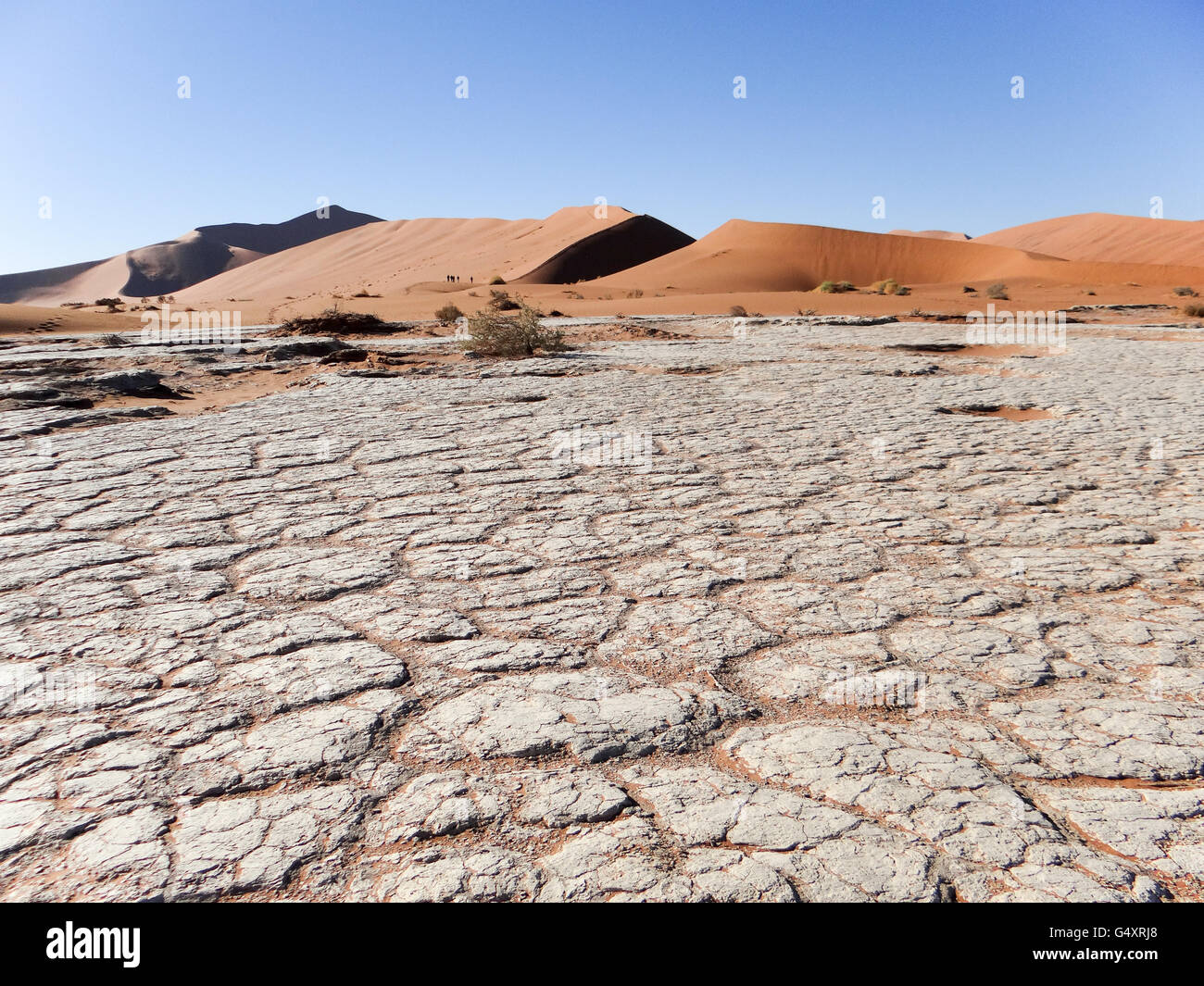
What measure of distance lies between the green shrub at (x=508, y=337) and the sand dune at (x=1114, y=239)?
41.0m

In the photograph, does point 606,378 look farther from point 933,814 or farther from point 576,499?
point 933,814

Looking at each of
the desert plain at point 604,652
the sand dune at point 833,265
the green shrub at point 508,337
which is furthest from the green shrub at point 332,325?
the sand dune at point 833,265

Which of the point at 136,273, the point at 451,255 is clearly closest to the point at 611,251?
the point at 451,255

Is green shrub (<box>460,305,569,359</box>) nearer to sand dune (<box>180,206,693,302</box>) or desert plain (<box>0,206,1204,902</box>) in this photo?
desert plain (<box>0,206,1204,902</box>)

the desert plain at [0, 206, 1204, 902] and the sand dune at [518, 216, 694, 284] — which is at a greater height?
the sand dune at [518, 216, 694, 284]

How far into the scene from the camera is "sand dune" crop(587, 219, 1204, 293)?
117 feet

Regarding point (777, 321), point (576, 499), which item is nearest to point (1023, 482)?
point (576, 499)

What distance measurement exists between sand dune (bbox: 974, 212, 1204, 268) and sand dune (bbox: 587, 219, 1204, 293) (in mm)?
5787

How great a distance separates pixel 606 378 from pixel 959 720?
6456 millimetres

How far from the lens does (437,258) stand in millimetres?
50844

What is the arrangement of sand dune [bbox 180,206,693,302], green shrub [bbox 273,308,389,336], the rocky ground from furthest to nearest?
sand dune [bbox 180,206,693,302]
green shrub [bbox 273,308,389,336]
the rocky ground

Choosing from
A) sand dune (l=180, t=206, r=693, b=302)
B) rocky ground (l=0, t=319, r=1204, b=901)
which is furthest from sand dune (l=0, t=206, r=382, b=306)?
rocky ground (l=0, t=319, r=1204, b=901)

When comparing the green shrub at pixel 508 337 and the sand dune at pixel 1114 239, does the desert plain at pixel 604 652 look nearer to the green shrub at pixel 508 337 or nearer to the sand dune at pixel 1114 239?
the green shrub at pixel 508 337

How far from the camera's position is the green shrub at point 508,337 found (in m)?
10.2
